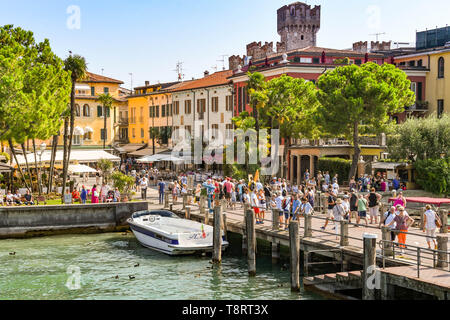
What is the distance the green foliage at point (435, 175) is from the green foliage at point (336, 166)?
668cm

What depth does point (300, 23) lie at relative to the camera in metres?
96.4

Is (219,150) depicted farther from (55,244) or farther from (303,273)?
(303,273)

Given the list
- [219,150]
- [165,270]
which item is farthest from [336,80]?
[165,270]

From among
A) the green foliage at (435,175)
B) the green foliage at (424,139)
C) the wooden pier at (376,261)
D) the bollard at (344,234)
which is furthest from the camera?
the green foliage at (424,139)

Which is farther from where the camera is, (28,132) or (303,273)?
(28,132)

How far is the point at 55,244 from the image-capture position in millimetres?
32031

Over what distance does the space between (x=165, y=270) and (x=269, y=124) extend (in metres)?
28.2

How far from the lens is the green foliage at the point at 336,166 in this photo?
49.0 metres

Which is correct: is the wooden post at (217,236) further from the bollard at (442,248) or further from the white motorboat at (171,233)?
the bollard at (442,248)

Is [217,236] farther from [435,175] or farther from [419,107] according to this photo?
[419,107]

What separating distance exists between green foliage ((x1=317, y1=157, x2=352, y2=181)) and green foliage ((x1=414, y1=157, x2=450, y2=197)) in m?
6.68

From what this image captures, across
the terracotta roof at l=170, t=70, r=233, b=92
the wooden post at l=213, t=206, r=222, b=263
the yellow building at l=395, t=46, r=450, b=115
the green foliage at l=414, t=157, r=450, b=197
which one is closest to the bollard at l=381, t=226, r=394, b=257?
the wooden post at l=213, t=206, r=222, b=263

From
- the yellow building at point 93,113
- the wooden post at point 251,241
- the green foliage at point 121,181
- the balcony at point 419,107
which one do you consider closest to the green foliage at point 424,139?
the balcony at point 419,107
